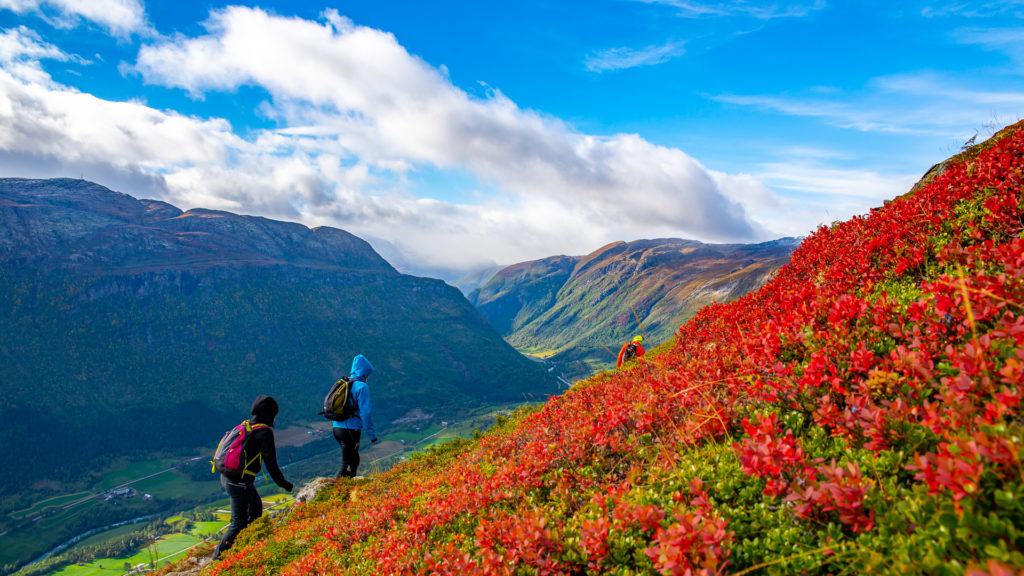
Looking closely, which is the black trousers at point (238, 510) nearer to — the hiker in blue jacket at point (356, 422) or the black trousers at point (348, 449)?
the hiker in blue jacket at point (356, 422)

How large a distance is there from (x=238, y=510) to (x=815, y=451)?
13750 millimetres

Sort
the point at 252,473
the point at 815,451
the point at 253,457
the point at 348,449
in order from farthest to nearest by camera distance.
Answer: the point at 348,449 → the point at 252,473 → the point at 253,457 → the point at 815,451

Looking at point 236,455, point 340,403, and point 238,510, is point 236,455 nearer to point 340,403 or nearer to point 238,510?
point 238,510

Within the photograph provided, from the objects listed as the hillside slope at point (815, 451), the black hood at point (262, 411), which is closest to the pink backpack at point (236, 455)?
the black hood at point (262, 411)

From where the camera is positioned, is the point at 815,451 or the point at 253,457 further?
the point at 253,457

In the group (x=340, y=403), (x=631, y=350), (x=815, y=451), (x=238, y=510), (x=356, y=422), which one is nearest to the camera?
(x=815, y=451)

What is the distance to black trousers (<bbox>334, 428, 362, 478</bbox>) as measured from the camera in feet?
49.9

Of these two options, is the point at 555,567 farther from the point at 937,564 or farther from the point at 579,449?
the point at 937,564

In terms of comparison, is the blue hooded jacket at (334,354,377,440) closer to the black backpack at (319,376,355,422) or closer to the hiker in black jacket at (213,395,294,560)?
the black backpack at (319,376,355,422)

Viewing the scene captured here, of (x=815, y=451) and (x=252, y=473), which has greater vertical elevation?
(x=815, y=451)

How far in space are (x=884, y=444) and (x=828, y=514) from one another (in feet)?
2.49

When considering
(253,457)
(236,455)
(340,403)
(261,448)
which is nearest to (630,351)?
(340,403)

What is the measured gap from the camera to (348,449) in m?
15.5

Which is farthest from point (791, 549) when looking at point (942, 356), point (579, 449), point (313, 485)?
point (313, 485)
